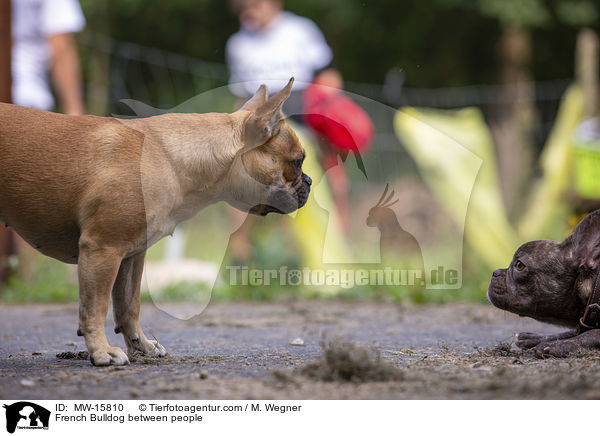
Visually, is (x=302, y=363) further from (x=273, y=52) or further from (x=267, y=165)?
(x=273, y=52)

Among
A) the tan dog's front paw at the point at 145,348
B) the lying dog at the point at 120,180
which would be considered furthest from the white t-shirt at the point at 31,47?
the tan dog's front paw at the point at 145,348

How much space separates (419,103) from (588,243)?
9.64 m

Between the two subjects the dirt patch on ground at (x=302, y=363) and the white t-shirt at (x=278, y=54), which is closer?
the dirt patch on ground at (x=302, y=363)

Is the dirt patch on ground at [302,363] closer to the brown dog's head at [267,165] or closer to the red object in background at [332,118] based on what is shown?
the brown dog's head at [267,165]

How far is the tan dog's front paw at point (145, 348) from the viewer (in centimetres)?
420

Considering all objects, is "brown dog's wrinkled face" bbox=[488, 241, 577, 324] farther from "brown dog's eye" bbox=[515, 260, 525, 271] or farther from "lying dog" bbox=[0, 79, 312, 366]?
"lying dog" bbox=[0, 79, 312, 366]

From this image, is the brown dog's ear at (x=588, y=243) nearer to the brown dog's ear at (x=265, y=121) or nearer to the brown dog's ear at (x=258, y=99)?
the brown dog's ear at (x=265, y=121)

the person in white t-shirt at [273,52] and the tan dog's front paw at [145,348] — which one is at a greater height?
the person in white t-shirt at [273,52]

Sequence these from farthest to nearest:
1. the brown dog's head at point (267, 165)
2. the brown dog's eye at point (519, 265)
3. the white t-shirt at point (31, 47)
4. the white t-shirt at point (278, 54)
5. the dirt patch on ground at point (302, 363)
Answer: the white t-shirt at point (31, 47), the white t-shirt at point (278, 54), the brown dog's eye at point (519, 265), the brown dog's head at point (267, 165), the dirt patch on ground at point (302, 363)

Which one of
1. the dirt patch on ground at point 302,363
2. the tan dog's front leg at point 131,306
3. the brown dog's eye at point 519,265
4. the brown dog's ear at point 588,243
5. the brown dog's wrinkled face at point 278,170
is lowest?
the dirt patch on ground at point 302,363

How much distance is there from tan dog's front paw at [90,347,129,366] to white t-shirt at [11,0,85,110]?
5.28 metres

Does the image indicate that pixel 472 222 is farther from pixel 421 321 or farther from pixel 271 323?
pixel 271 323

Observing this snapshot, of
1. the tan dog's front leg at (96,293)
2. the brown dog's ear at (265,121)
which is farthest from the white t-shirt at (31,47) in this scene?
the tan dog's front leg at (96,293)
